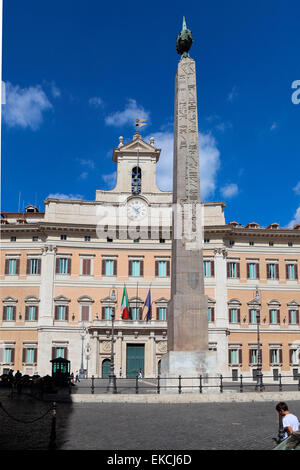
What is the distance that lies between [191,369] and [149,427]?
7705 millimetres

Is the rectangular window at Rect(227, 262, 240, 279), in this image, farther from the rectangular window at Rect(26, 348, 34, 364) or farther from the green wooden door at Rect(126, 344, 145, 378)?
the rectangular window at Rect(26, 348, 34, 364)

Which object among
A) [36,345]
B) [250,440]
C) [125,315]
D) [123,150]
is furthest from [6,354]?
[250,440]

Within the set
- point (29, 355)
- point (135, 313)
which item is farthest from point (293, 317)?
point (29, 355)

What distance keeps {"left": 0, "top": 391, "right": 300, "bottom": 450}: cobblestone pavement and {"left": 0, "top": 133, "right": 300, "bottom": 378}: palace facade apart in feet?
71.6

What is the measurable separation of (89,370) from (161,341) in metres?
5.49

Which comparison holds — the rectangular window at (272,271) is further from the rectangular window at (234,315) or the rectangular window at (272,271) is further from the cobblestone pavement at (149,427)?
the cobblestone pavement at (149,427)

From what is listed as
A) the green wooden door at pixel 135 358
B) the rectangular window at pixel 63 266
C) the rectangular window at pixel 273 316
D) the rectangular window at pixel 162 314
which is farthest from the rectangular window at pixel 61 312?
the rectangular window at pixel 273 316

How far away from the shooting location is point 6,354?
38.3 m

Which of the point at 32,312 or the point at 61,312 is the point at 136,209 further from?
the point at 32,312

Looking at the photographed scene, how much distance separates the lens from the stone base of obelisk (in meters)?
18.6

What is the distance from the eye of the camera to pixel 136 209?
4050 cm

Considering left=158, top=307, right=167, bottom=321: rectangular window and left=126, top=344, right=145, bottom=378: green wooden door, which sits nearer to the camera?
left=126, top=344, right=145, bottom=378: green wooden door

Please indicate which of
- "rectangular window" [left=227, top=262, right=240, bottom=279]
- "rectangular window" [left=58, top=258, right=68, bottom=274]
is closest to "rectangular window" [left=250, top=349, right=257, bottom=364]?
"rectangular window" [left=227, top=262, right=240, bottom=279]

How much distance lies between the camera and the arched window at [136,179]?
1640 inches
